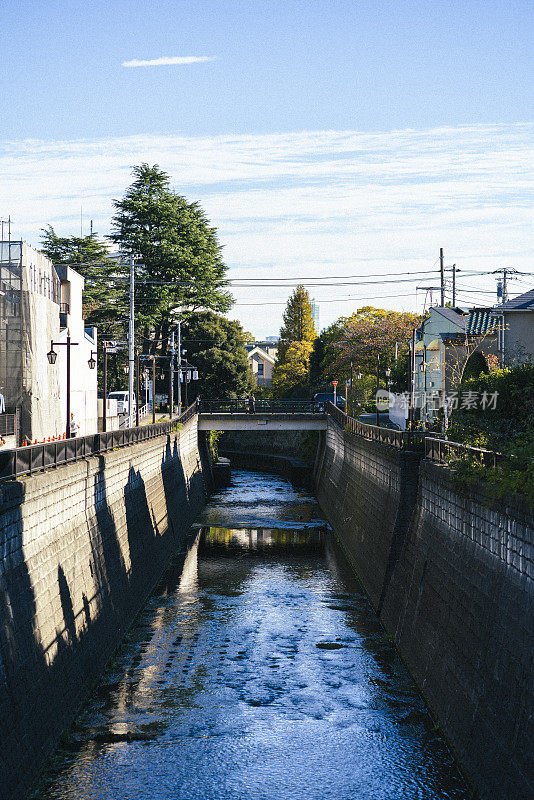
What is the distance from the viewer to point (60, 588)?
21516mm

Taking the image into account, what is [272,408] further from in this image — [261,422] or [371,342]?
[371,342]

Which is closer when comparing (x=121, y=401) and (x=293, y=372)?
(x=121, y=401)

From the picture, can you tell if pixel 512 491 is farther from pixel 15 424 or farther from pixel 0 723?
pixel 15 424

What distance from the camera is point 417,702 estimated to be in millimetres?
21875

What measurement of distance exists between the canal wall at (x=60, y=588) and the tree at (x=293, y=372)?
72.5 m

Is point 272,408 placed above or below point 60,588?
above

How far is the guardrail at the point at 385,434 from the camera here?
1195 inches

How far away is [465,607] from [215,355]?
70.9 meters

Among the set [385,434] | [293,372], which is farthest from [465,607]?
[293,372]

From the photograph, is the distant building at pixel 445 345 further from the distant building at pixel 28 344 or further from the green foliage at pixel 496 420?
the distant building at pixel 28 344

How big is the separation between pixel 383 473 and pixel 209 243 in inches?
2218

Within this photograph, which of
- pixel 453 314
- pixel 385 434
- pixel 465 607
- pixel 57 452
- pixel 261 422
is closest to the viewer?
pixel 465 607

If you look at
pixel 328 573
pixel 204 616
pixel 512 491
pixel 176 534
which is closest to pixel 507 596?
pixel 512 491

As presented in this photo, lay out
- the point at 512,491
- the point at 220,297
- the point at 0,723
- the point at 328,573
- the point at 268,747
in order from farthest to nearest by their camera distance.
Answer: the point at 220,297 → the point at 328,573 → the point at 268,747 → the point at 512,491 → the point at 0,723
